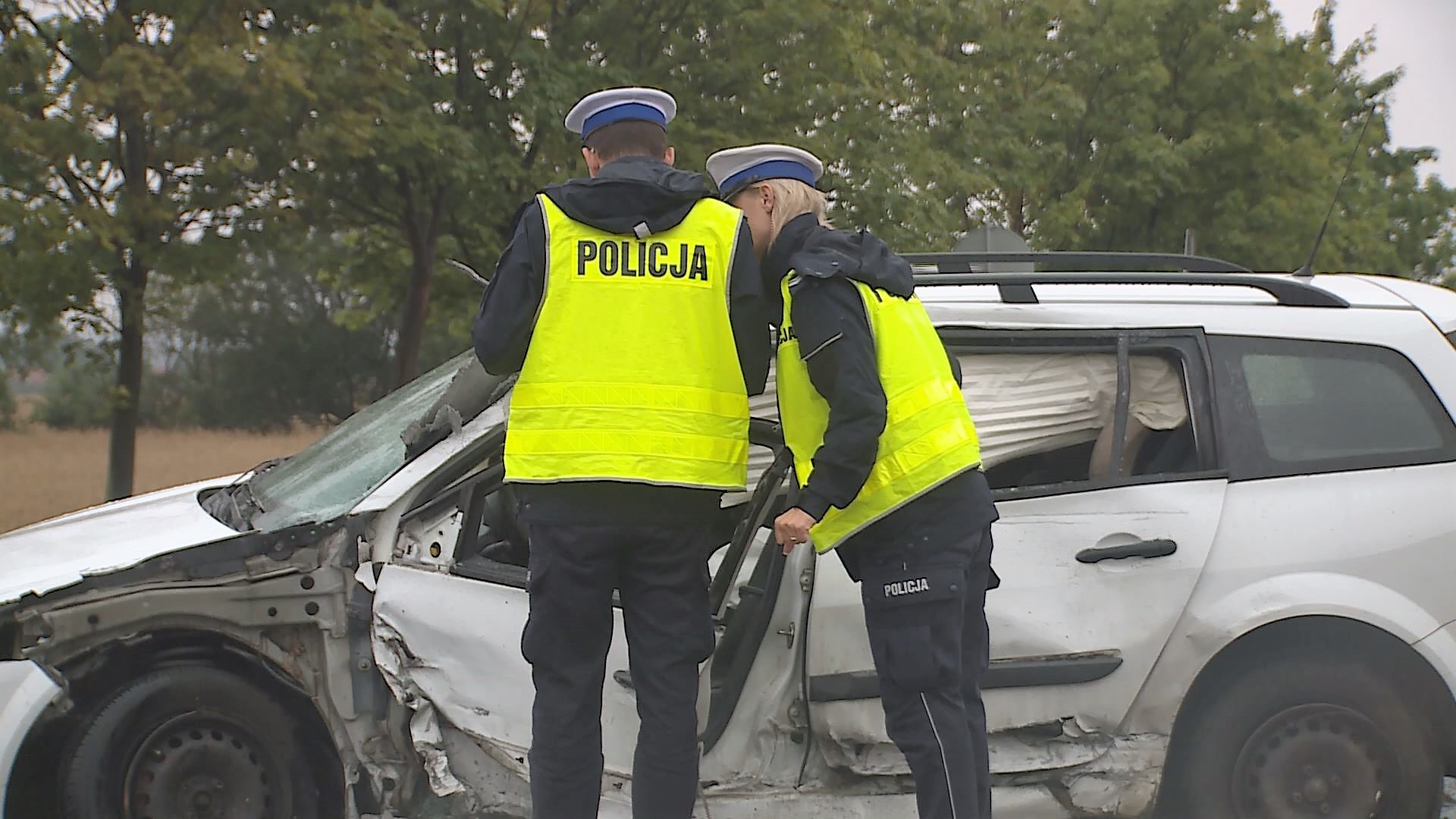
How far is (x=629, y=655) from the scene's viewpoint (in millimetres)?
2730

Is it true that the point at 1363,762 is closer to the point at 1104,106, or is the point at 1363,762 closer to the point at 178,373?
the point at 1104,106

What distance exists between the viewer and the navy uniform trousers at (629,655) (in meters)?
2.62

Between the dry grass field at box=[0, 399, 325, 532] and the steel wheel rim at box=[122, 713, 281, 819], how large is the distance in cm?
917

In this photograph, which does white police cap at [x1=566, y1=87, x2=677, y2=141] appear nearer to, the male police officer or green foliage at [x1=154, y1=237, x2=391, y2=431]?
the male police officer

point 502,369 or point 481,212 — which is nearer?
point 502,369

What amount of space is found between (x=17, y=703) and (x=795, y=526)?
2001 millimetres

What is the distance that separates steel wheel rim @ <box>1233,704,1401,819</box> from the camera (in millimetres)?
3127

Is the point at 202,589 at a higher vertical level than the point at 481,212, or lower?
lower

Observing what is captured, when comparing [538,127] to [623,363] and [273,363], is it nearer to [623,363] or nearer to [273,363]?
[623,363]

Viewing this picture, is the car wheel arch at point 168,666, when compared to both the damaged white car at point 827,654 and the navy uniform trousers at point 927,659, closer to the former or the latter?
the damaged white car at point 827,654

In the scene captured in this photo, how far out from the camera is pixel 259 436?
2919 centimetres

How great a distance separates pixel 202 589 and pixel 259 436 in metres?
27.9

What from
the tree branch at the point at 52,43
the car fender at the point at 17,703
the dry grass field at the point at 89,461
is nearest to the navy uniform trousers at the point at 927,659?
the car fender at the point at 17,703

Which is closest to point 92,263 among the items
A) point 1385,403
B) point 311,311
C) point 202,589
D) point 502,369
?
point 202,589
